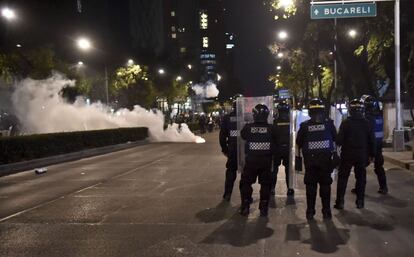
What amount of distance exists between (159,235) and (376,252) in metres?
2.91

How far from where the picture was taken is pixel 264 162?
28.4ft

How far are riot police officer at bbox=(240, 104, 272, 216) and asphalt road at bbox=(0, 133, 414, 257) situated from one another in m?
0.52

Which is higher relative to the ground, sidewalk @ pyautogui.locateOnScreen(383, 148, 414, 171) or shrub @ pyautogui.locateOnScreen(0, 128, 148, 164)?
shrub @ pyautogui.locateOnScreen(0, 128, 148, 164)

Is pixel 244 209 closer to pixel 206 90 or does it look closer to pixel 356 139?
pixel 356 139

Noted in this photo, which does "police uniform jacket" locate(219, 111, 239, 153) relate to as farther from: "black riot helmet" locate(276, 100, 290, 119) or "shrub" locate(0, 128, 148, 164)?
"shrub" locate(0, 128, 148, 164)

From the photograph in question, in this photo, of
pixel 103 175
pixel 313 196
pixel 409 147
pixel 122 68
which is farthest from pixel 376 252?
pixel 122 68

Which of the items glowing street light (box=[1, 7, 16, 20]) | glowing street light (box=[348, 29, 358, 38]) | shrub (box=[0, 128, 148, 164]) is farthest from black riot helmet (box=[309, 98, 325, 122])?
glowing street light (box=[348, 29, 358, 38])

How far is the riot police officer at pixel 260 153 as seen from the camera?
8641 mm

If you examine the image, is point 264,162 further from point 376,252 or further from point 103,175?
point 103,175

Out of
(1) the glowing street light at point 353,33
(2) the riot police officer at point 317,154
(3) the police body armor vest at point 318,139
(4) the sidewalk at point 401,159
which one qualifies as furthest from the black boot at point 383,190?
(1) the glowing street light at point 353,33

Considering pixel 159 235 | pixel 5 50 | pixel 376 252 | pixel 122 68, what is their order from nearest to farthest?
pixel 376 252
pixel 159 235
pixel 5 50
pixel 122 68

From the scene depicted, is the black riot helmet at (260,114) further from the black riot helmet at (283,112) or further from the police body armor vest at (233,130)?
the black riot helmet at (283,112)

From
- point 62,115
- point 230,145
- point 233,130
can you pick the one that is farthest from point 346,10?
point 62,115

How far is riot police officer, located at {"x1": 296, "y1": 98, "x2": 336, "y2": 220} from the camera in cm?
852
